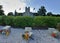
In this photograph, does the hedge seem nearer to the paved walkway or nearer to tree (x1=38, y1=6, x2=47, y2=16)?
the paved walkway

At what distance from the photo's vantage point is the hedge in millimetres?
9831

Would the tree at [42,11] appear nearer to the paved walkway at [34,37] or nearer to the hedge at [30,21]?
the hedge at [30,21]

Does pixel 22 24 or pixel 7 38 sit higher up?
pixel 22 24

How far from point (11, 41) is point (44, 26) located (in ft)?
6.95

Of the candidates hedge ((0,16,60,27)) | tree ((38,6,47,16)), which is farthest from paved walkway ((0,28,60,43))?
tree ((38,6,47,16))

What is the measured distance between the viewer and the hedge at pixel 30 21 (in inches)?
387

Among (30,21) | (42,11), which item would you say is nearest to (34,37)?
(30,21)

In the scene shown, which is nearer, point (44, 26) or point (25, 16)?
point (44, 26)

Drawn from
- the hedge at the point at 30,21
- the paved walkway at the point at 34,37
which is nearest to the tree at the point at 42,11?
the hedge at the point at 30,21

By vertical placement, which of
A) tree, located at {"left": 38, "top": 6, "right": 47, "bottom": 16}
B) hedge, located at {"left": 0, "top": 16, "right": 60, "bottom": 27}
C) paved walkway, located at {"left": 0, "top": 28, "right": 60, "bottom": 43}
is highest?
tree, located at {"left": 38, "top": 6, "right": 47, "bottom": 16}

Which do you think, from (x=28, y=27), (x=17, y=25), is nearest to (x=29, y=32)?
(x=28, y=27)

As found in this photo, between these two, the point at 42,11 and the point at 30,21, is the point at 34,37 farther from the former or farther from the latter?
the point at 42,11

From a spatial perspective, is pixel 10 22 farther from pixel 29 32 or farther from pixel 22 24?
pixel 29 32

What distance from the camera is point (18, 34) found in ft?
31.1
